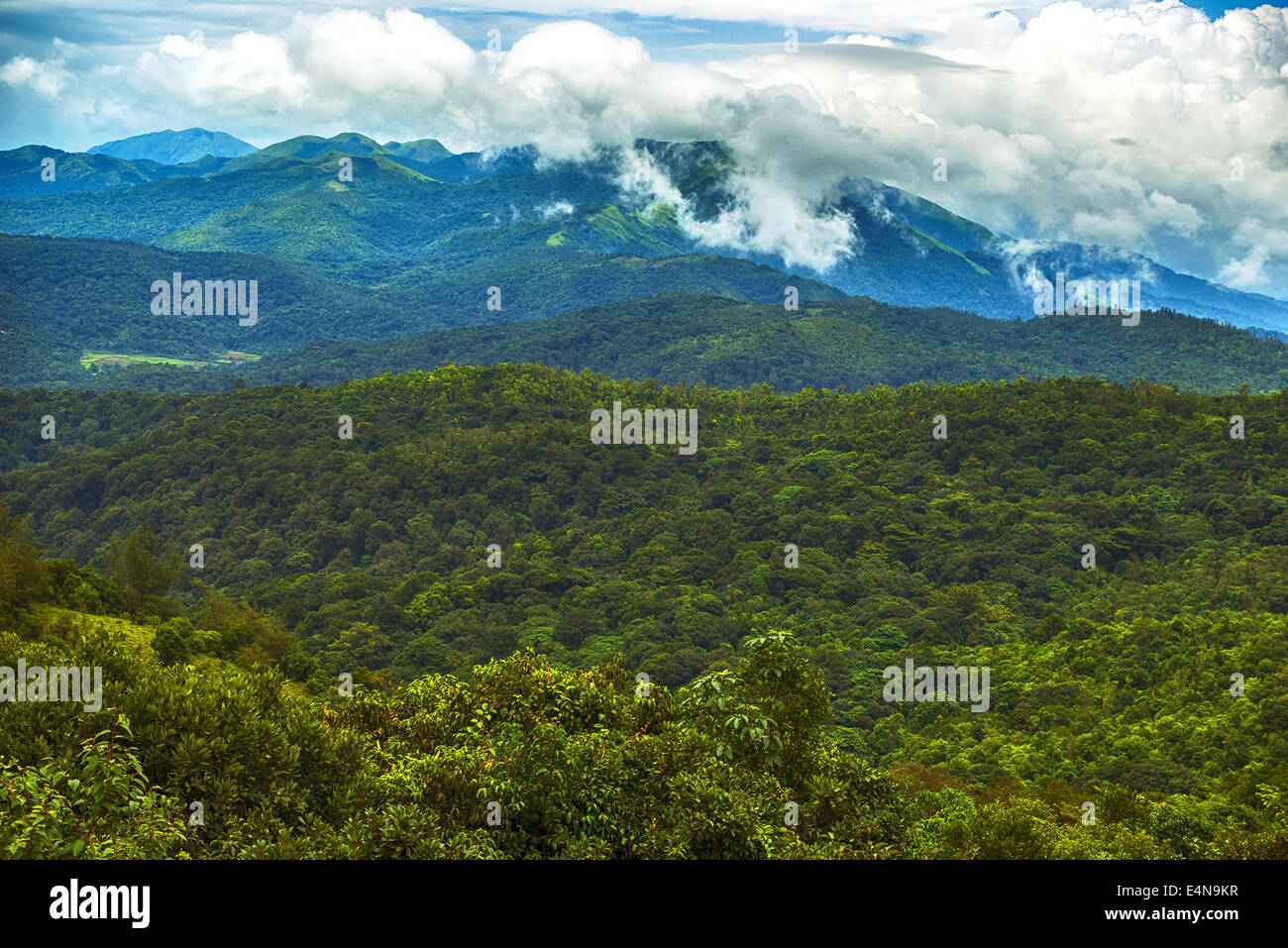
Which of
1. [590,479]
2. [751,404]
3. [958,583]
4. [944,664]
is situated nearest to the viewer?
[944,664]

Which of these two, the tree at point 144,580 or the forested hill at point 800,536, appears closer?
the tree at point 144,580

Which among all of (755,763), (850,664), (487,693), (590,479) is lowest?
(850,664)

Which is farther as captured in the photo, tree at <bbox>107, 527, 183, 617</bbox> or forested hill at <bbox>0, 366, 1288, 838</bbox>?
forested hill at <bbox>0, 366, 1288, 838</bbox>

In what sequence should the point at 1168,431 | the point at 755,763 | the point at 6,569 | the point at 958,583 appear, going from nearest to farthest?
the point at 755,763 < the point at 6,569 < the point at 958,583 < the point at 1168,431

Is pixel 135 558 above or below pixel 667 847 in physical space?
above

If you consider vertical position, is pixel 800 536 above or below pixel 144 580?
above

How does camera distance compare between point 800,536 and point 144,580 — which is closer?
point 144,580
